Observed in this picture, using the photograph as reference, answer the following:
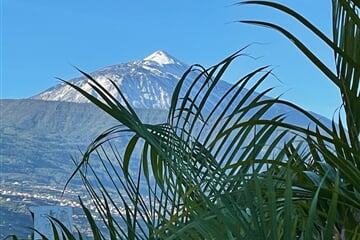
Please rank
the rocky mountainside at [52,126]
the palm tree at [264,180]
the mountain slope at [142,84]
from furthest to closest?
1. the mountain slope at [142,84]
2. the rocky mountainside at [52,126]
3. the palm tree at [264,180]

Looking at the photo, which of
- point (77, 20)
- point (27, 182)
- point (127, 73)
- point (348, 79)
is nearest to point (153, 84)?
point (127, 73)

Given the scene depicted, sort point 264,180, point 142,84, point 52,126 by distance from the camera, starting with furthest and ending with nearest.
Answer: point 142,84 < point 52,126 < point 264,180

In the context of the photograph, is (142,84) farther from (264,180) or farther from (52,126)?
(264,180)

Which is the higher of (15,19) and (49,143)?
(15,19)

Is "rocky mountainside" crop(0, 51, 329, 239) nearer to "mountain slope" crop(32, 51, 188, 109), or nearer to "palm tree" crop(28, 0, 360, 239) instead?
"mountain slope" crop(32, 51, 188, 109)

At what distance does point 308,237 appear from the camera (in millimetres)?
295

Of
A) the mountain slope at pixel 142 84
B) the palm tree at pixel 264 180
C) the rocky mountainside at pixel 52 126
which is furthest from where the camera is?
the mountain slope at pixel 142 84

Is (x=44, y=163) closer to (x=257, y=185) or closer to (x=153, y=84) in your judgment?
(x=153, y=84)

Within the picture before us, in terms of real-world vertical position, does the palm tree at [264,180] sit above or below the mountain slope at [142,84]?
below

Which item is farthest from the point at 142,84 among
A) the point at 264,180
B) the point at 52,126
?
the point at 264,180

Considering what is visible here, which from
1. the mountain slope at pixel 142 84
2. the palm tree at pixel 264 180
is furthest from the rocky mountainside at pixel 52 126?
the palm tree at pixel 264 180

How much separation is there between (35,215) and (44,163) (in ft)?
6.40

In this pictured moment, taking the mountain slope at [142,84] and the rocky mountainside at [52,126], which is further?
the mountain slope at [142,84]

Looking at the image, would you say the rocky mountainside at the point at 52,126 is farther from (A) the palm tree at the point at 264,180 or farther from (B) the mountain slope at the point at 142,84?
(A) the palm tree at the point at 264,180
